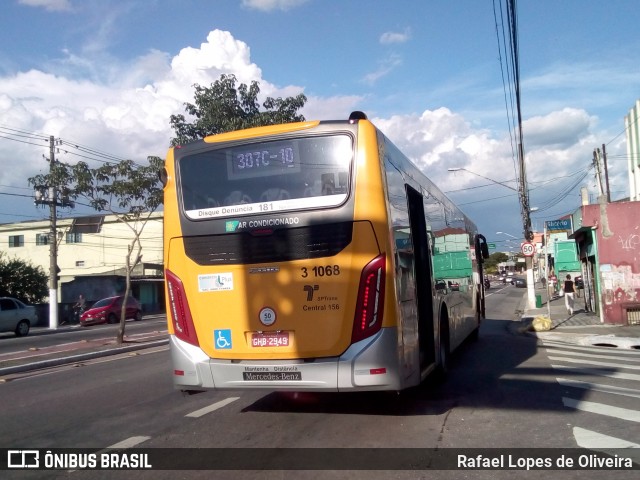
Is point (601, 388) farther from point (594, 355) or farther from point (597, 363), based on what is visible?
point (594, 355)

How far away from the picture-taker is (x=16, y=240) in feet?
184

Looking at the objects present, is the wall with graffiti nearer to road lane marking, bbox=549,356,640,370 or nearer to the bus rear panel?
road lane marking, bbox=549,356,640,370

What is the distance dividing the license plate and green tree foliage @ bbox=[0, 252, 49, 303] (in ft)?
125

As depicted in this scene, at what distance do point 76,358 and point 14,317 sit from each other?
13.8 meters

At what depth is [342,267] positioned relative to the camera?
6.47 m

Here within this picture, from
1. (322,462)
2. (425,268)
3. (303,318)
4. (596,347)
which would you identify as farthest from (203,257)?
(596,347)

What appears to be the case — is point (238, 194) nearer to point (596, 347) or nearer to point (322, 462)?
point (322, 462)

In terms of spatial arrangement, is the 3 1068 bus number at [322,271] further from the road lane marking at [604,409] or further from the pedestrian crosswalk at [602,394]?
the road lane marking at [604,409]

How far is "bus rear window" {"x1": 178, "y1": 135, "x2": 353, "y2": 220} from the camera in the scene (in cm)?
664

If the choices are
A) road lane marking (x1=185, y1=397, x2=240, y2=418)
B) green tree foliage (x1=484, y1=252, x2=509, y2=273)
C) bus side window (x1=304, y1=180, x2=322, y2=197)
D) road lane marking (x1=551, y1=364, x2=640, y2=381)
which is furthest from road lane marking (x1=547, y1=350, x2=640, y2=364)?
green tree foliage (x1=484, y1=252, x2=509, y2=273)

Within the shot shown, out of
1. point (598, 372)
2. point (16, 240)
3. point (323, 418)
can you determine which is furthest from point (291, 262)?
point (16, 240)

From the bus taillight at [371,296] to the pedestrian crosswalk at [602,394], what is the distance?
235 centimetres

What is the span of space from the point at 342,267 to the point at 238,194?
4.87 feet

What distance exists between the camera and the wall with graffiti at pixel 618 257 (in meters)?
21.0
